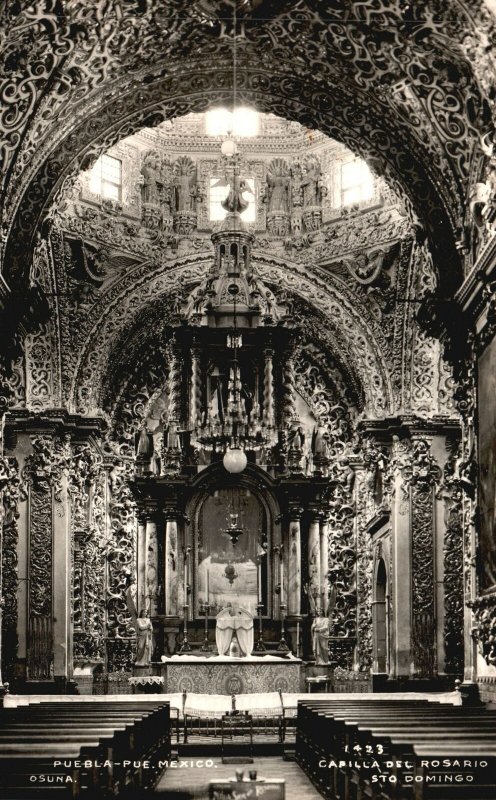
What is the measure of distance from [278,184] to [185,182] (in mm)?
1787

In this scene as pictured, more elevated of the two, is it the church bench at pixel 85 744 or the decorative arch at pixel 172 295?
the decorative arch at pixel 172 295

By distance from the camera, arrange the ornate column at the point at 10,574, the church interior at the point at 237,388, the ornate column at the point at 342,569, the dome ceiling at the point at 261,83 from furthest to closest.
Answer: the ornate column at the point at 342,569 < the ornate column at the point at 10,574 < the church interior at the point at 237,388 < the dome ceiling at the point at 261,83

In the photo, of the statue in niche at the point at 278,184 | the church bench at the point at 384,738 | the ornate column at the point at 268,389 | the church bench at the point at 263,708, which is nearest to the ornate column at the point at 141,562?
the ornate column at the point at 268,389

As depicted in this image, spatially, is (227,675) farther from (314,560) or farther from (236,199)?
(236,199)

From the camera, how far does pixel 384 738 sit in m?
8.77

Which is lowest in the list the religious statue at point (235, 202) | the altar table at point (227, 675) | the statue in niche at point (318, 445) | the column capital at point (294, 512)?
the altar table at point (227, 675)

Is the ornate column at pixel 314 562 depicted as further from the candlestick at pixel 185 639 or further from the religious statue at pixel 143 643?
the religious statue at pixel 143 643

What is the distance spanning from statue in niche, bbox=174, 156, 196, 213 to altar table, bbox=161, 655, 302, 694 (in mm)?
8962

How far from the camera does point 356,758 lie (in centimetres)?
949

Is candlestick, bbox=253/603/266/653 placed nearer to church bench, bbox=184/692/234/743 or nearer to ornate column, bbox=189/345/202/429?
ornate column, bbox=189/345/202/429

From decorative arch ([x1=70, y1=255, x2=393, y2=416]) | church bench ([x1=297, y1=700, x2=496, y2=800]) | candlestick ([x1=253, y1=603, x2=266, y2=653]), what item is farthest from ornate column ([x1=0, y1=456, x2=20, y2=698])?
church bench ([x1=297, y1=700, x2=496, y2=800])

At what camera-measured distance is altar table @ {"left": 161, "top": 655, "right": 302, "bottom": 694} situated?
2031cm

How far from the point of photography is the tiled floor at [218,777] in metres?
11.7

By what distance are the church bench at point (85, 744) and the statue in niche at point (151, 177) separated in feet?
42.1
